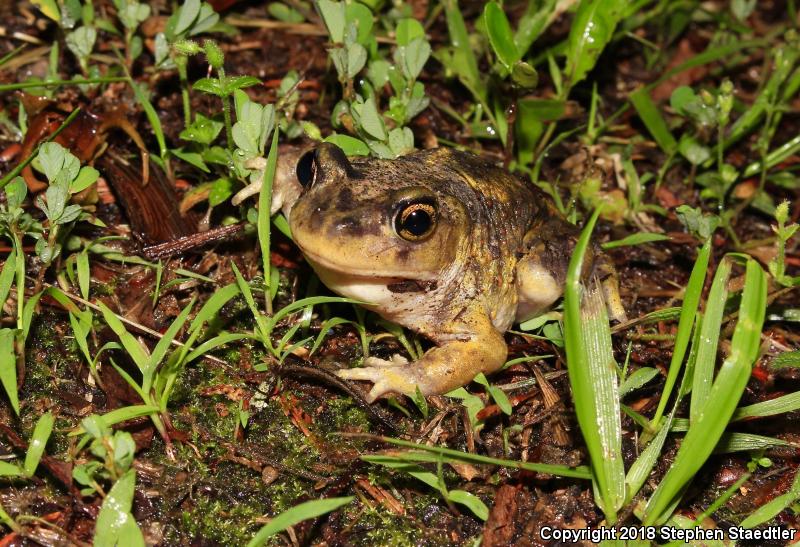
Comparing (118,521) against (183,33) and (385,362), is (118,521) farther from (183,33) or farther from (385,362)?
(183,33)

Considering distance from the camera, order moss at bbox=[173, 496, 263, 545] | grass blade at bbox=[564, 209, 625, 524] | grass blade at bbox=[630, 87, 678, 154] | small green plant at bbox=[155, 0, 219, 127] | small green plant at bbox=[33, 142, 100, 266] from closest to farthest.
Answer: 1. grass blade at bbox=[564, 209, 625, 524]
2. moss at bbox=[173, 496, 263, 545]
3. small green plant at bbox=[33, 142, 100, 266]
4. small green plant at bbox=[155, 0, 219, 127]
5. grass blade at bbox=[630, 87, 678, 154]

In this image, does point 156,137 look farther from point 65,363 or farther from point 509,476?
point 509,476

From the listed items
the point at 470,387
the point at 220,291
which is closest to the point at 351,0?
the point at 220,291

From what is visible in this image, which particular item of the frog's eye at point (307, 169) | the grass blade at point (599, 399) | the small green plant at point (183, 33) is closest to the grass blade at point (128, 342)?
the frog's eye at point (307, 169)

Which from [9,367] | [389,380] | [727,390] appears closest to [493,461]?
[389,380]

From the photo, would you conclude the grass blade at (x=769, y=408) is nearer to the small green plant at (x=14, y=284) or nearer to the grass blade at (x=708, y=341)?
the grass blade at (x=708, y=341)

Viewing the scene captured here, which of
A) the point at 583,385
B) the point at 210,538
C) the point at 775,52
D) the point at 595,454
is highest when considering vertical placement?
the point at 775,52

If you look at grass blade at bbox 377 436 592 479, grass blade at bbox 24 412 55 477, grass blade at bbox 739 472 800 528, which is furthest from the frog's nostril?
grass blade at bbox 739 472 800 528

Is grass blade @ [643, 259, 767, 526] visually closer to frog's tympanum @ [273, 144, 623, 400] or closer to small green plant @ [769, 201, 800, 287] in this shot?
small green plant @ [769, 201, 800, 287]
